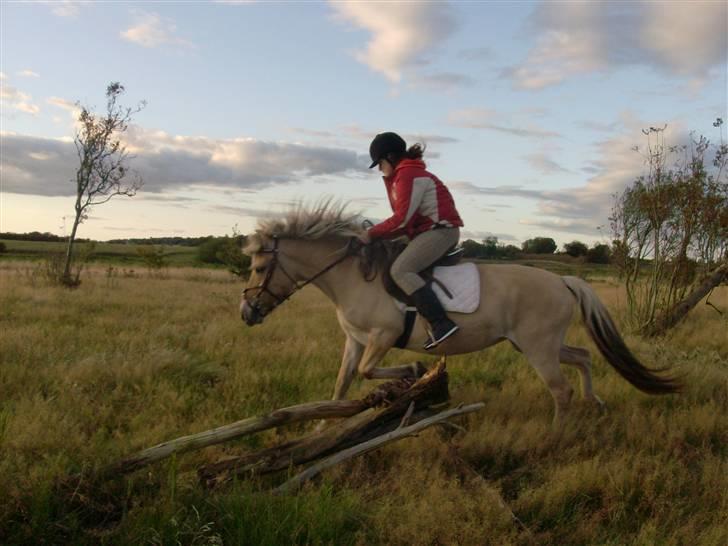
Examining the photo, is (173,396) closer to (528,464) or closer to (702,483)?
(528,464)

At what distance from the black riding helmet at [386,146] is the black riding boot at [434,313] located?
1.41 metres

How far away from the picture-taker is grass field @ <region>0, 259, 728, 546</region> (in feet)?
11.7

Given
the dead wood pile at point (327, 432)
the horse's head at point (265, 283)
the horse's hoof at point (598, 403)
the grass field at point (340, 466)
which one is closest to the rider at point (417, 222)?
the horse's head at point (265, 283)

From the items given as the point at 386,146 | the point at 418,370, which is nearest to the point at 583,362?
the point at 418,370

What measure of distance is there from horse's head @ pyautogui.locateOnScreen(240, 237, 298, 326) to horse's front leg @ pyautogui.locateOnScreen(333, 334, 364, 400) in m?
0.87

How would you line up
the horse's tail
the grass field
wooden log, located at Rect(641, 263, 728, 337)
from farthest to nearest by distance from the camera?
1. wooden log, located at Rect(641, 263, 728, 337)
2. the horse's tail
3. the grass field

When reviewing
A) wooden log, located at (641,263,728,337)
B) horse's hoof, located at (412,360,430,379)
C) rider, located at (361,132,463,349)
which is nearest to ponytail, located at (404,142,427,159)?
rider, located at (361,132,463,349)

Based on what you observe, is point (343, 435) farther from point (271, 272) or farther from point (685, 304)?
point (685, 304)

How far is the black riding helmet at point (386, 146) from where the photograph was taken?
19.7 ft

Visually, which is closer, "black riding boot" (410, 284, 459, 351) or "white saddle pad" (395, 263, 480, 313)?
A: "black riding boot" (410, 284, 459, 351)

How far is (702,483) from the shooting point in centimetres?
484

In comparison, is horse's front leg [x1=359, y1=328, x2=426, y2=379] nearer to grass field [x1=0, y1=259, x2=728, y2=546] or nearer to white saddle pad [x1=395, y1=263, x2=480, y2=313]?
white saddle pad [x1=395, y1=263, x2=480, y2=313]

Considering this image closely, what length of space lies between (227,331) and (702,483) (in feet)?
24.8

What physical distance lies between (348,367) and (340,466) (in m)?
1.61
